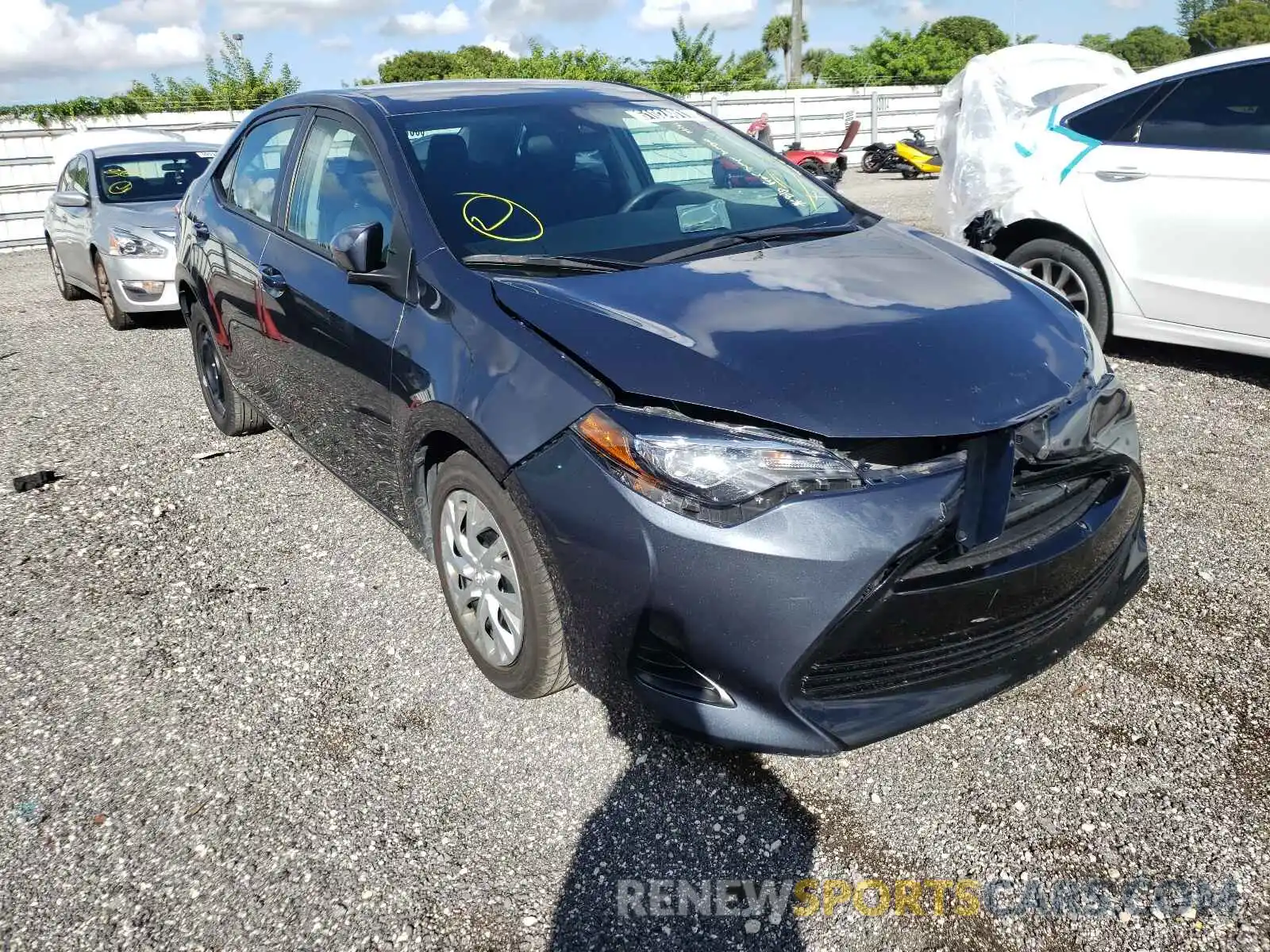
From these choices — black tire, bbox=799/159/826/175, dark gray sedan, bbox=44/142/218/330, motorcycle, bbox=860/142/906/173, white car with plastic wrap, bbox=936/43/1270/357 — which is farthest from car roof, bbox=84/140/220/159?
motorcycle, bbox=860/142/906/173

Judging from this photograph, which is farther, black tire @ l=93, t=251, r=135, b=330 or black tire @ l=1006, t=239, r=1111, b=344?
black tire @ l=93, t=251, r=135, b=330

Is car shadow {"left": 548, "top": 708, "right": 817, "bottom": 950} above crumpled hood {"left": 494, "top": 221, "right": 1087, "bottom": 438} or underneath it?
underneath

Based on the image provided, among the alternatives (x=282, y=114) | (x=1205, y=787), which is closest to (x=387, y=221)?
(x=282, y=114)

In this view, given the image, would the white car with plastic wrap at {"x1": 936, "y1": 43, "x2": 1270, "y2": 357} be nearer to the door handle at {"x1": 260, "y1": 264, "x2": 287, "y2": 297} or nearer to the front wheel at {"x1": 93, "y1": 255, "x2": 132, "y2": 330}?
the door handle at {"x1": 260, "y1": 264, "x2": 287, "y2": 297}

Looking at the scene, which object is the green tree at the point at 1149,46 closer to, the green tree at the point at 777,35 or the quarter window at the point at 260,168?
the green tree at the point at 777,35

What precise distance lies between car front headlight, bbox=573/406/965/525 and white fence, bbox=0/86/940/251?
15295mm

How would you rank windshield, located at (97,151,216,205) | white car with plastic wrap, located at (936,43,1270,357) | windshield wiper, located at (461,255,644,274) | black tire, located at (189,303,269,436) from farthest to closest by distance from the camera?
1. windshield, located at (97,151,216,205)
2. black tire, located at (189,303,269,436)
3. white car with plastic wrap, located at (936,43,1270,357)
4. windshield wiper, located at (461,255,644,274)

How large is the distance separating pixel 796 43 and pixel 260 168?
30183mm

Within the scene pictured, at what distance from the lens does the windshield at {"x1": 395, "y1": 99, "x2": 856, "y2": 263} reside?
3.00 metres

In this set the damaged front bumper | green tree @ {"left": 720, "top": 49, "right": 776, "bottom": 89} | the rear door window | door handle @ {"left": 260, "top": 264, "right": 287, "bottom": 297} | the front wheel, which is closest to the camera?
the damaged front bumper

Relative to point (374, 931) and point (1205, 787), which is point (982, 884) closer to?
point (1205, 787)

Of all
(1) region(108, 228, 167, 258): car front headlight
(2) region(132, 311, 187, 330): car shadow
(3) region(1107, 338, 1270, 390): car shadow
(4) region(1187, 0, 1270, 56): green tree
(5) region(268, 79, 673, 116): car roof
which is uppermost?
(4) region(1187, 0, 1270, 56): green tree

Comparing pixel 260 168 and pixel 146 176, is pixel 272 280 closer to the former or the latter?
pixel 260 168

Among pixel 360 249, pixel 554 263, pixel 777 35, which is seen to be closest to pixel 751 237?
pixel 554 263
